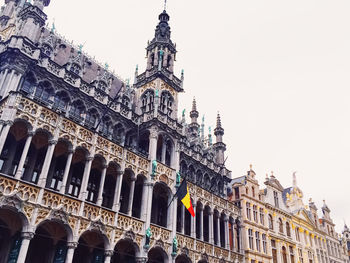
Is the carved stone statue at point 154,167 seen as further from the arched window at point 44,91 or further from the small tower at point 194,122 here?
the small tower at point 194,122

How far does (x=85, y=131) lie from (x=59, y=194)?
519 cm

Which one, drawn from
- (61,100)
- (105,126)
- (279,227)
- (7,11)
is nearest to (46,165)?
(61,100)

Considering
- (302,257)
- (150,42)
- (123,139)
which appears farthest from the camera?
(302,257)

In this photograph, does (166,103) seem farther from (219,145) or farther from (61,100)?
(219,145)

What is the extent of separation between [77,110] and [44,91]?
10.2ft

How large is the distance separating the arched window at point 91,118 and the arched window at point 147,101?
562cm

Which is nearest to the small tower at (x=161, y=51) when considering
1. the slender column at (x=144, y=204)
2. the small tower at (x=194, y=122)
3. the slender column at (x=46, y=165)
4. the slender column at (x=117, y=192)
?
the small tower at (x=194, y=122)

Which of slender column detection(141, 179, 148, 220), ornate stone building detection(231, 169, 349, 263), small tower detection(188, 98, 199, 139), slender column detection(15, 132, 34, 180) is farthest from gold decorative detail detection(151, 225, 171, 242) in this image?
small tower detection(188, 98, 199, 139)

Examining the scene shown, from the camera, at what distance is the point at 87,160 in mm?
23172

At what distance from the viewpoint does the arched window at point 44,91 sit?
2403 centimetres

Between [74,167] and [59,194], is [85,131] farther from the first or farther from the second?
[59,194]

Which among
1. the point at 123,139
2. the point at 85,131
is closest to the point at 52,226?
the point at 85,131

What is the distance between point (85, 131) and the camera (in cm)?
2344

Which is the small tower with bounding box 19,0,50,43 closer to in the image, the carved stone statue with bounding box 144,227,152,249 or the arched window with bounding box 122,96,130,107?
the arched window with bounding box 122,96,130,107
